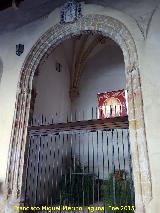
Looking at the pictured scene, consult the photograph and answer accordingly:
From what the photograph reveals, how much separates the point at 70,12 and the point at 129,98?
2870mm

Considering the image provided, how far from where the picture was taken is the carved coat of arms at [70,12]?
19.6 ft

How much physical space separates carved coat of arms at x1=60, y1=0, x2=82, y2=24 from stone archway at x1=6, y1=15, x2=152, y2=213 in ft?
0.47

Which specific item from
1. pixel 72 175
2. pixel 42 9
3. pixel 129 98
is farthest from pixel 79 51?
pixel 129 98

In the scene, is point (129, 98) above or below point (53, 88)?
below

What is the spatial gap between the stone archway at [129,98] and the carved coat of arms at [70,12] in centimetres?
14

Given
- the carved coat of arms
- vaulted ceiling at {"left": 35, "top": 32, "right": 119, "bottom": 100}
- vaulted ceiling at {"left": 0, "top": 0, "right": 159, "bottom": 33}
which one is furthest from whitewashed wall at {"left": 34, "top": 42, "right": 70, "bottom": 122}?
the carved coat of arms

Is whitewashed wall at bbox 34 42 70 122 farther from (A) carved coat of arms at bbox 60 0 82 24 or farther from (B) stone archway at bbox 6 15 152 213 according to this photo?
(A) carved coat of arms at bbox 60 0 82 24

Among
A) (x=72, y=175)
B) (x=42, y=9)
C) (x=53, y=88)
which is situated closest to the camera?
(x=42, y=9)

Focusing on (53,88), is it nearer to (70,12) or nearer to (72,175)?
(70,12)

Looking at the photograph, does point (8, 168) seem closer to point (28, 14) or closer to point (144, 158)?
point (144, 158)

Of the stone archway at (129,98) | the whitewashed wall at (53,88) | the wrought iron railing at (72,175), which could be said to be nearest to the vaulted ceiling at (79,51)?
the whitewashed wall at (53,88)

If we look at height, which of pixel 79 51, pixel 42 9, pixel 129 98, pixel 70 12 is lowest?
pixel 129 98

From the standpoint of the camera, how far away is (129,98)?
183 inches

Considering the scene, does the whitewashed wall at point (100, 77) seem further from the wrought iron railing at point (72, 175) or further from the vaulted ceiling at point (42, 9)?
the vaulted ceiling at point (42, 9)
